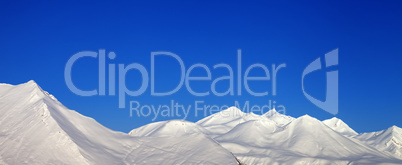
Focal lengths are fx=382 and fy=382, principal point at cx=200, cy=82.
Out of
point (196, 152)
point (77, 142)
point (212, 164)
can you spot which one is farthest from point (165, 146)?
point (77, 142)

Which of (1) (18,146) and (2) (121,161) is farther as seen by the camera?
(2) (121,161)

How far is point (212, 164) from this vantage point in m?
110

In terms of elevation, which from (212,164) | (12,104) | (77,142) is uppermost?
(12,104)

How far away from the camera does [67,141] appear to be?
339 ft

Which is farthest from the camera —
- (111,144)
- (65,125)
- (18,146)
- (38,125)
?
(111,144)

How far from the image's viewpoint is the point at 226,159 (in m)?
114

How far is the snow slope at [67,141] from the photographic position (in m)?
97.5

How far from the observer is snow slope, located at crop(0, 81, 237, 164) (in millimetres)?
97500

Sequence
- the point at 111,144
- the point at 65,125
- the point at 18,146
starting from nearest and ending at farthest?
the point at 18,146, the point at 65,125, the point at 111,144

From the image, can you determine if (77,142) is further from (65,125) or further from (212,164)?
(212,164)

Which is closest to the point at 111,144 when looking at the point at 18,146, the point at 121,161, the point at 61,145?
the point at 121,161

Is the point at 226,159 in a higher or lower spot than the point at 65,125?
lower

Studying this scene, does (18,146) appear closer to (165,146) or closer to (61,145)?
(61,145)

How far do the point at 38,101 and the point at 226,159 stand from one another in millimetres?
60843
